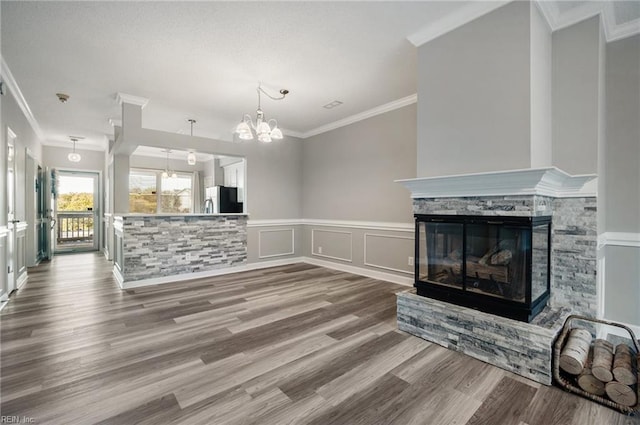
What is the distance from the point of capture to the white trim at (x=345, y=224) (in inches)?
168

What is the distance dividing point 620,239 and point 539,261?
98 centimetres

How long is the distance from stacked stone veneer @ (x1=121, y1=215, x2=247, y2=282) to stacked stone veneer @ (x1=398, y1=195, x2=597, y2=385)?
3374 millimetres

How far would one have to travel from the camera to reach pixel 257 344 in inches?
95.7

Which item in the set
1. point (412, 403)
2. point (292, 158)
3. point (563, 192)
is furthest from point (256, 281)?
point (563, 192)

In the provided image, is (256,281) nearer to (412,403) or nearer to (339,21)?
(412,403)

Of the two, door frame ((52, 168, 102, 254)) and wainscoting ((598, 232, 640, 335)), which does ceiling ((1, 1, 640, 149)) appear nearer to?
wainscoting ((598, 232, 640, 335))

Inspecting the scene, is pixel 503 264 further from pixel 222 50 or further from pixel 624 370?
pixel 222 50

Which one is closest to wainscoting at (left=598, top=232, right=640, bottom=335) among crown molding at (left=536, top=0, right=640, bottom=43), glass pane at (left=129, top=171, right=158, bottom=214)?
crown molding at (left=536, top=0, right=640, bottom=43)

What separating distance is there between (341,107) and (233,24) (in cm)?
225

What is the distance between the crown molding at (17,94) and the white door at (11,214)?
0.54m

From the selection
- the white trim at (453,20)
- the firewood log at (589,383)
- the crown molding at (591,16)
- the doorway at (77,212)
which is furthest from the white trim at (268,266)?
the doorway at (77,212)

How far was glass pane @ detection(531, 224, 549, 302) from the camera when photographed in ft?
7.01

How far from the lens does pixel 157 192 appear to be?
8.33 metres

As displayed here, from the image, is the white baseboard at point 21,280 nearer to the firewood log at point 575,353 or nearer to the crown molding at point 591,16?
the firewood log at point 575,353
